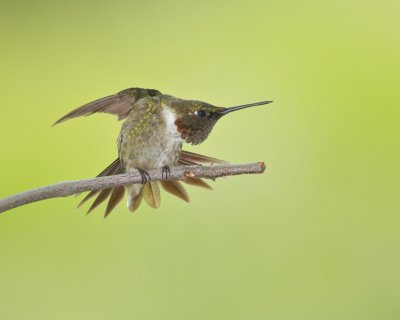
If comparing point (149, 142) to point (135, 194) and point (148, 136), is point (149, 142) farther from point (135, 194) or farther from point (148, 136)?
point (135, 194)

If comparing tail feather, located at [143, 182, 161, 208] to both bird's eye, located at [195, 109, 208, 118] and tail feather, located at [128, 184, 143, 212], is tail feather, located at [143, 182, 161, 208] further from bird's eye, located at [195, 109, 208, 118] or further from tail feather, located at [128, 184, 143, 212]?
bird's eye, located at [195, 109, 208, 118]

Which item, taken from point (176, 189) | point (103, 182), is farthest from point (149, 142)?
point (103, 182)

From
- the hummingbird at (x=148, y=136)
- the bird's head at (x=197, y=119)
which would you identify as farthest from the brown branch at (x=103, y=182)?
the hummingbird at (x=148, y=136)

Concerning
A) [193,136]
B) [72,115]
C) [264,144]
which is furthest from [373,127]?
[72,115]

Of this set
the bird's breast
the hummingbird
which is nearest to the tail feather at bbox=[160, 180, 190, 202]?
the hummingbird

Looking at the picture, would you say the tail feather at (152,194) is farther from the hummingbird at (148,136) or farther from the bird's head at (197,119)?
the bird's head at (197,119)

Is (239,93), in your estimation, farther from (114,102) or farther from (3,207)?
(3,207)
